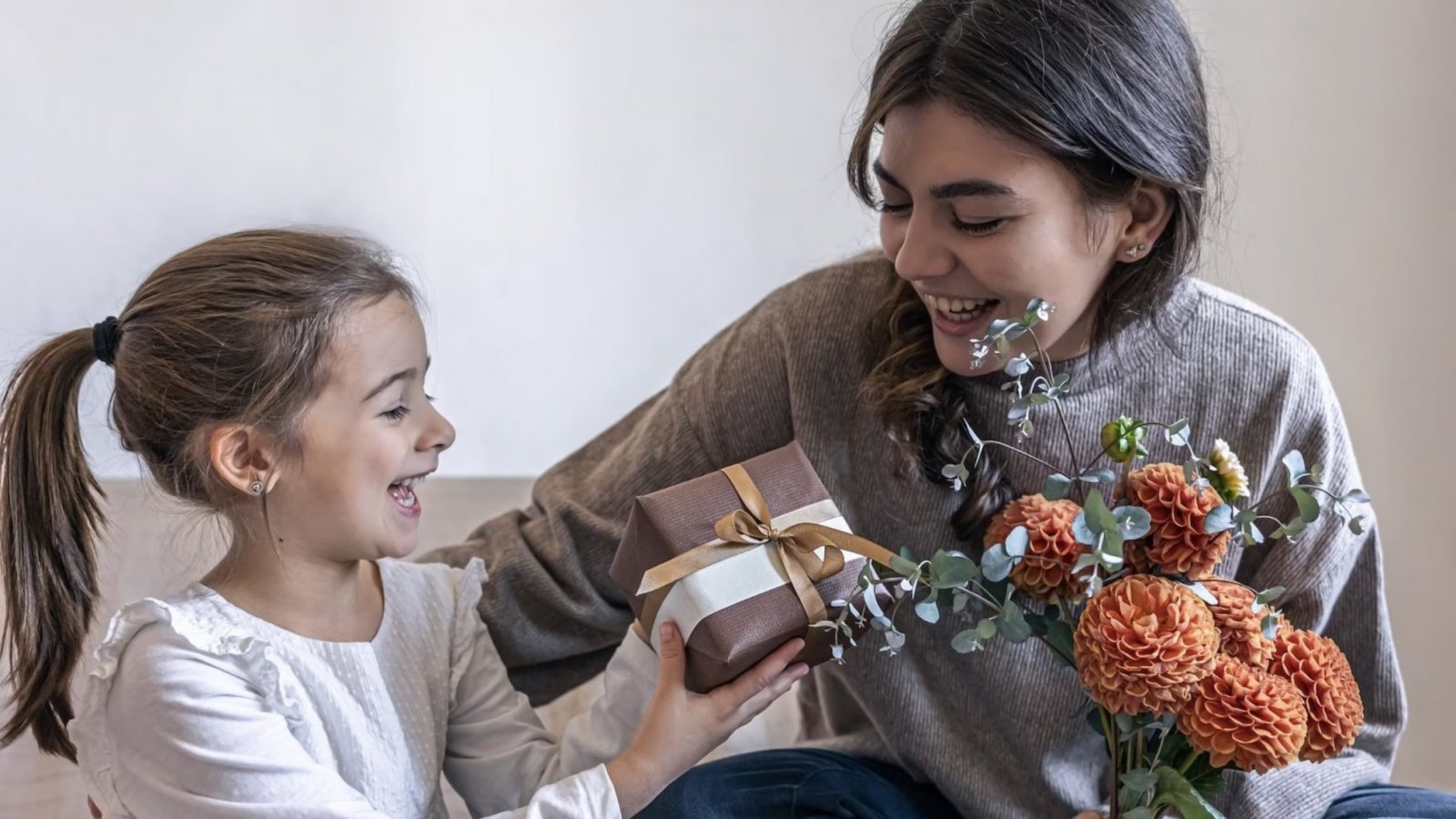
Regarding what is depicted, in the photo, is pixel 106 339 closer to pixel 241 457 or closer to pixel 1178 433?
pixel 241 457

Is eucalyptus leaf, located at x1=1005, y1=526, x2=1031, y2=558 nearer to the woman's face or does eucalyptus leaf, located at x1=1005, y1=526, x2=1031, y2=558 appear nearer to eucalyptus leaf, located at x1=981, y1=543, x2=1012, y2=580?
eucalyptus leaf, located at x1=981, y1=543, x2=1012, y2=580

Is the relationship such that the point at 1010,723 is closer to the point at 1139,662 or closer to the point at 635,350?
the point at 1139,662

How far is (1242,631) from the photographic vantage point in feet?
2.74

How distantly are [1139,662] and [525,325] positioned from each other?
1278 mm

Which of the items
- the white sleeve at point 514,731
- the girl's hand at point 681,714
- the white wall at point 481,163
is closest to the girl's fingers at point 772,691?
the girl's hand at point 681,714

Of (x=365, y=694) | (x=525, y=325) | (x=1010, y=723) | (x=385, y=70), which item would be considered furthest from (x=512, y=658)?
(x=385, y=70)

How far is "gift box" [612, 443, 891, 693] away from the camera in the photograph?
100 cm

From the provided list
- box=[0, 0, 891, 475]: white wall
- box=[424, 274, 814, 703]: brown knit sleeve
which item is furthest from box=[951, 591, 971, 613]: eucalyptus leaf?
box=[0, 0, 891, 475]: white wall

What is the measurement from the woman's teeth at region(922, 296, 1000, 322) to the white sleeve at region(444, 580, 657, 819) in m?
0.38

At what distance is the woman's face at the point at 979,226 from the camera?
3.43 feet

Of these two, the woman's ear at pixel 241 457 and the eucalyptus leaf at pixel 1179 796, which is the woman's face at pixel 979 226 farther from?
the woman's ear at pixel 241 457

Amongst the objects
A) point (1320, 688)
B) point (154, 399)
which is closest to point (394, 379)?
point (154, 399)

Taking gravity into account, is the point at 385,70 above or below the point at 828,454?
above

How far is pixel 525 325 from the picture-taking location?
191 cm
